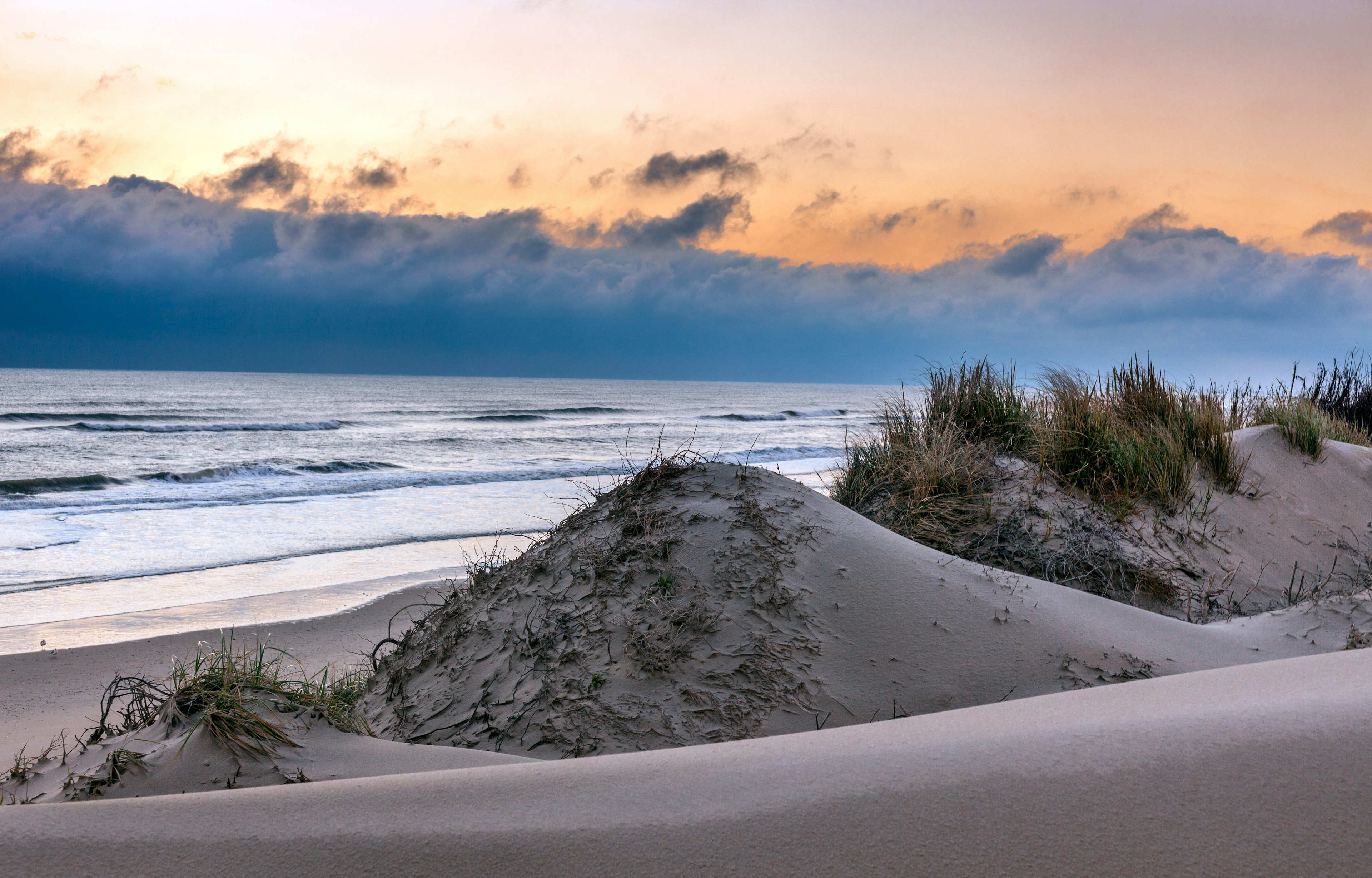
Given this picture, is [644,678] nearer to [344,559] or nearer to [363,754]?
[363,754]

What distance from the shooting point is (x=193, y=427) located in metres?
32.1

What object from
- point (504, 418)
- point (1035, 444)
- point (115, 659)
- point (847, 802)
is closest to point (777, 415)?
point (504, 418)

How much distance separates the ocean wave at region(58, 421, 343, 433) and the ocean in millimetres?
131

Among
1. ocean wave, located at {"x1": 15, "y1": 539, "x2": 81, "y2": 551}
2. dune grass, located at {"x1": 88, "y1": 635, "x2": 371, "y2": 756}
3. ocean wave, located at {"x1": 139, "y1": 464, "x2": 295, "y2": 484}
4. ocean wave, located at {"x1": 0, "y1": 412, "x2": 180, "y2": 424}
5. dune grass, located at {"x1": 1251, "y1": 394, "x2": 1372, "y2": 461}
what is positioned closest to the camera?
dune grass, located at {"x1": 88, "y1": 635, "x2": 371, "y2": 756}

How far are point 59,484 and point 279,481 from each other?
4275 mm

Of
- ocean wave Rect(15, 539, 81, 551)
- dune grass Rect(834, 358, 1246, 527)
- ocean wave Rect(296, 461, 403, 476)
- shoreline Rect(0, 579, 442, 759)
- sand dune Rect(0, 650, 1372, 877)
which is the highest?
dune grass Rect(834, 358, 1246, 527)

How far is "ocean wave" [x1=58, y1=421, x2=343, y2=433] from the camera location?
30.5 meters

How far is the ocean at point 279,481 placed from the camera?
9383 millimetres

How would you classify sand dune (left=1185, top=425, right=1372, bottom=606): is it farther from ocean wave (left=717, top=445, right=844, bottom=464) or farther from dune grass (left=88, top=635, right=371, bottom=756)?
Result: ocean wave (left=717, top=445, right=844, bottom=464)

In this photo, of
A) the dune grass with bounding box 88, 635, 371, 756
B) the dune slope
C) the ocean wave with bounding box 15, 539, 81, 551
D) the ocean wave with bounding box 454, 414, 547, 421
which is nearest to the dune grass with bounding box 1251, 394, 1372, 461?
the dune slope

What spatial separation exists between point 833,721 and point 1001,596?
1380mm

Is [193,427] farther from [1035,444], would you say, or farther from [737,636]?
[737,636]

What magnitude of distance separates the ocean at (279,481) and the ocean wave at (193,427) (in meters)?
0.13

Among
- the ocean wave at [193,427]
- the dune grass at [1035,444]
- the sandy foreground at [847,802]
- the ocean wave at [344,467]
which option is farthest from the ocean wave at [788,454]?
the sandy foreground at [847,802]
